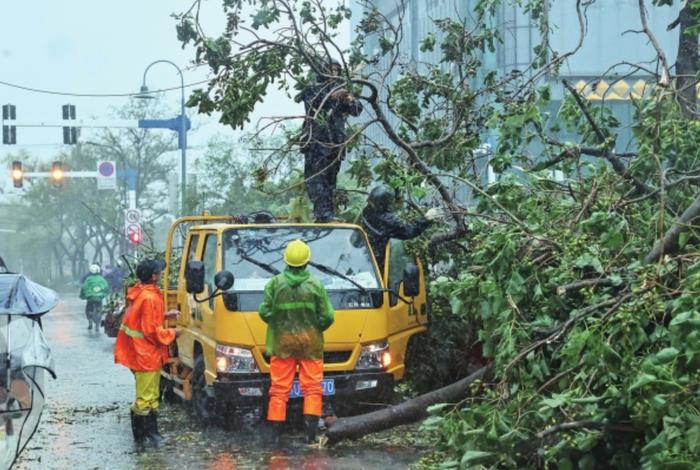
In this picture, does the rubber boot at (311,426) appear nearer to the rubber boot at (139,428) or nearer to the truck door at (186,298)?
the rubber boot at (139,428)

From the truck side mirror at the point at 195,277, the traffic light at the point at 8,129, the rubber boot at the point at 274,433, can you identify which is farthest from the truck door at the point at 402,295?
the traffic light at the point at 8,129

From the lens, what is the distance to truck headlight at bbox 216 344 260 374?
1102 centimetres

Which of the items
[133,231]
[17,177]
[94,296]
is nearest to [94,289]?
[94,296]

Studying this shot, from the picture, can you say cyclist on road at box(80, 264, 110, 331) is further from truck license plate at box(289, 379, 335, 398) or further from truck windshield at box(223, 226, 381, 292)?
truck license plate at box(289, 379, 335, 398)

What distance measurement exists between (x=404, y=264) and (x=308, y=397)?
2.47 m

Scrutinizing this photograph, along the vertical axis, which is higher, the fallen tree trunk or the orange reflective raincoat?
the orange reflective raincoat

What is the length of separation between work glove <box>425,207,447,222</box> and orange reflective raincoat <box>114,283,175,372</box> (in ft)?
9.04

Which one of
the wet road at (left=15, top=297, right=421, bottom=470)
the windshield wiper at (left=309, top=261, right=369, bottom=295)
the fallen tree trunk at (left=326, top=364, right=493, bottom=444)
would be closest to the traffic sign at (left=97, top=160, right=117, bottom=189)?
the wet road at (left=15, top=297, right=421, bottom=470)

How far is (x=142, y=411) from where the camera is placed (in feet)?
35.3

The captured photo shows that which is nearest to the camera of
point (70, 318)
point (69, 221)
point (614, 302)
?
point (614, 302)

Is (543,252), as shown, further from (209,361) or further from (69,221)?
(69,221)

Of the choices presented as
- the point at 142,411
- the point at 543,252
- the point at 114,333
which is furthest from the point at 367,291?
the point at 114,333

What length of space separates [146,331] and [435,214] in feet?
10.1

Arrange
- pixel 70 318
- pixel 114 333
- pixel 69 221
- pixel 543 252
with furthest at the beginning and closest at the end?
pixel 69 221
pixel 70 318
pixel 114 333
pixel 543 252
